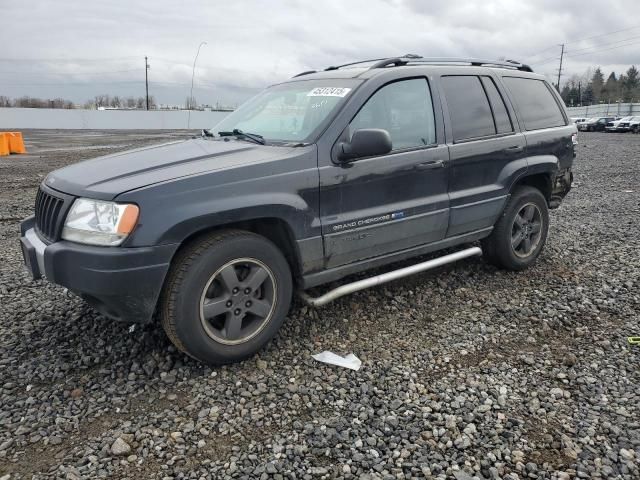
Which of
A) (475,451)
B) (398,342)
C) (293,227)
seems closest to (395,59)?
(293,227)

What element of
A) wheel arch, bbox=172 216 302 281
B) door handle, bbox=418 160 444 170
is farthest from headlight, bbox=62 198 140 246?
door handle, bbox=418 160 444 170

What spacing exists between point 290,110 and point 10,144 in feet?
58.3

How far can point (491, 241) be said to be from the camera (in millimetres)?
4859

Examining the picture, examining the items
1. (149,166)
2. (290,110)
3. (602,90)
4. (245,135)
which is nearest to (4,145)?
(245,135)

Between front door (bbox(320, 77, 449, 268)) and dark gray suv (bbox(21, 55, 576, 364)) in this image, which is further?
front door (bbox(320, 77, 449, 268))

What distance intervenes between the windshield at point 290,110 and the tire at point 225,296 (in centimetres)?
92

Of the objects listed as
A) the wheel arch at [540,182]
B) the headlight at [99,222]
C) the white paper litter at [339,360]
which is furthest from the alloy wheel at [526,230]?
the headlight at [99,222]

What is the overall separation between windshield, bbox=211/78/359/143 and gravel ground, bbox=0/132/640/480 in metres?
1.42

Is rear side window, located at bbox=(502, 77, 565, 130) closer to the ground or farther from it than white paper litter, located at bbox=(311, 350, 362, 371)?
farther from it

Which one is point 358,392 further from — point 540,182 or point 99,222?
point 540,182

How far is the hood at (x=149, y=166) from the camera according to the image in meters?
2.98

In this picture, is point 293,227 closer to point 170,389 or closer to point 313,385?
point 313,385

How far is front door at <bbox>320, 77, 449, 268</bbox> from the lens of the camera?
3545 mm

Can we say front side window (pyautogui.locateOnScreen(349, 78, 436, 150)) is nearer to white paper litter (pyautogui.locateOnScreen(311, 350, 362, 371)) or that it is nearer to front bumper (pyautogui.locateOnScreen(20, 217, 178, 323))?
white paper litter (pyautogui.locateOnScreen(311, 350, 362, 371))
